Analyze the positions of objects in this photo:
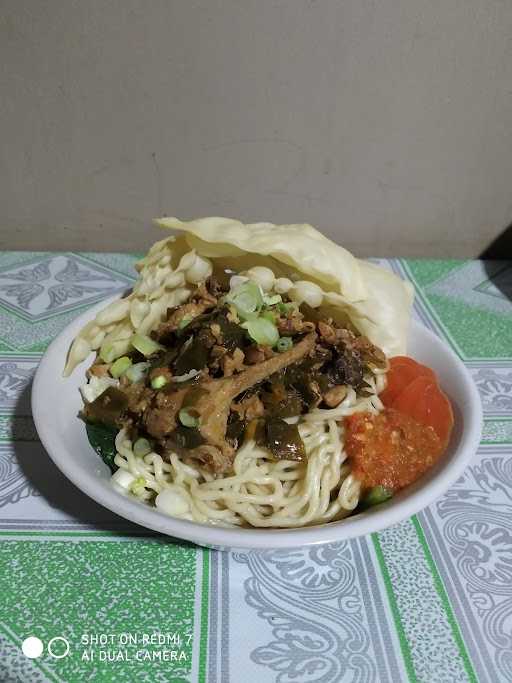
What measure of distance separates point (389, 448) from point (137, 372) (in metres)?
0.80

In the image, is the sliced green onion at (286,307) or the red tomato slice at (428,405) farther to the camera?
the sliced green onion at (286,307)

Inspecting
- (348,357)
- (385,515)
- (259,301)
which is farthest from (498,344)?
(385,515)

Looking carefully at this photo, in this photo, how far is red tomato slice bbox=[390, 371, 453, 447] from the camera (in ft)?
6.03

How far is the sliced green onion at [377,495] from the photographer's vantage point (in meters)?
1.72

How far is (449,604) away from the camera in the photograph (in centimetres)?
164

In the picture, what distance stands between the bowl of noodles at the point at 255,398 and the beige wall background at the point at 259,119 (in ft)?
4.74

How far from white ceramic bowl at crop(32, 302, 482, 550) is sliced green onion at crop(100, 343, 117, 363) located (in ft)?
0.21

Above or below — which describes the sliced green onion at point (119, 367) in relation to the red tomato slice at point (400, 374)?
below

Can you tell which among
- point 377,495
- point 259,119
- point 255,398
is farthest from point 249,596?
point 259,119

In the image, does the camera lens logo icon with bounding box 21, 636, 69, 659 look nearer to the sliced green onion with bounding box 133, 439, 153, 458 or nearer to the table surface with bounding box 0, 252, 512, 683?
the table surface with bounding box 0, 252, 512, 683

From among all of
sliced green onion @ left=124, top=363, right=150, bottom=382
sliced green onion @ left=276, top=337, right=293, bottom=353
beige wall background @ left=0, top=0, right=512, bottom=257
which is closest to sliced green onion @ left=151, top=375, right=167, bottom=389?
sliced green onion @ left=124, top=363, right=150, bottom=382

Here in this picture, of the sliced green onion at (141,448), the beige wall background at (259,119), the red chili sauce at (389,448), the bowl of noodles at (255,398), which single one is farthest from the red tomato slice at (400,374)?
the beige wall background at (259,119)

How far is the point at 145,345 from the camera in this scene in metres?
2.04

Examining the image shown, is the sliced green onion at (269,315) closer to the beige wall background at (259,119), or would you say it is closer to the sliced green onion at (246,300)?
the sliced green onion at (246,300)
